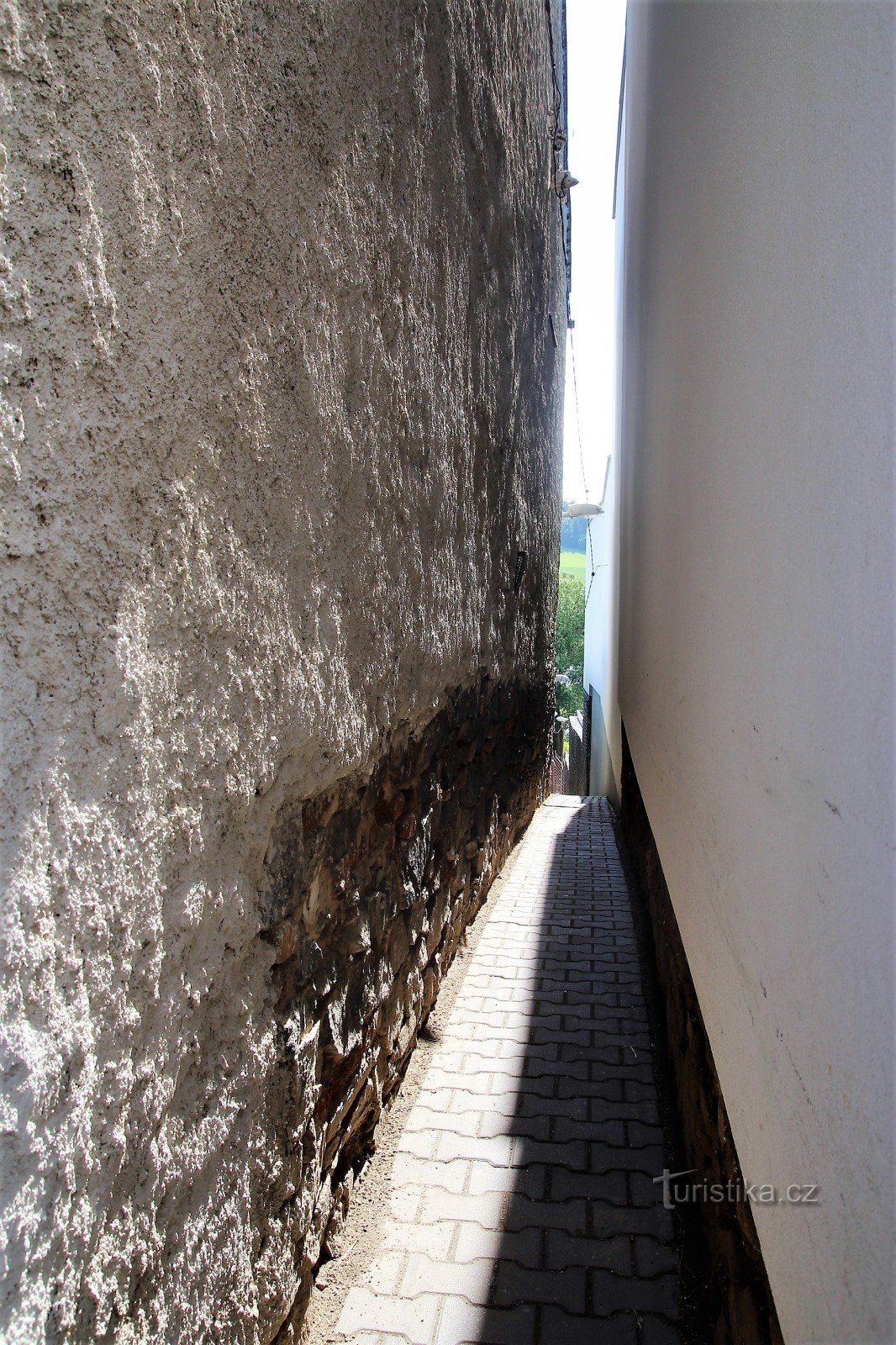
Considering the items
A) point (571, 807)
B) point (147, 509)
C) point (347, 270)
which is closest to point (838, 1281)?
point (147, 509)

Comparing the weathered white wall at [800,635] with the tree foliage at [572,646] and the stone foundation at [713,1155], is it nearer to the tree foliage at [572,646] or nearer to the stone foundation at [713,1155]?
the stone foundation at [713,1155]

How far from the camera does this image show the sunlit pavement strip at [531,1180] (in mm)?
1806

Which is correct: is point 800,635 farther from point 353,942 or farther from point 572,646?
point 572,646

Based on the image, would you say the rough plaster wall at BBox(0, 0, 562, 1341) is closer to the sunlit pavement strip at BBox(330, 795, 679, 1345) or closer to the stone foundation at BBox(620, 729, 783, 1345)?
the sunlit pavement strip at BBox(330, 795, 679, 1345)

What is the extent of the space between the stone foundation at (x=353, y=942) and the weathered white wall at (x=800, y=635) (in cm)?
77

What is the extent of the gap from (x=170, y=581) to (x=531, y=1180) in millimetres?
1975

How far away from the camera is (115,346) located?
94cm

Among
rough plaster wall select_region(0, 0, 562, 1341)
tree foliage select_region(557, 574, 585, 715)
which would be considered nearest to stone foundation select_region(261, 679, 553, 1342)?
rough plaster wall select_region(0, 0, 562, 1341)

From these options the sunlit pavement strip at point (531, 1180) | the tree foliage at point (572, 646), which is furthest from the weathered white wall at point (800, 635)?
the tree foliage at point (572, 646)

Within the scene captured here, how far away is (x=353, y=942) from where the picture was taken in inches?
75.3

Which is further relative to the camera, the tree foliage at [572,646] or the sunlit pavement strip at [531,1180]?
the tree foliage at [572,646]

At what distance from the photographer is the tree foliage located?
26.1m

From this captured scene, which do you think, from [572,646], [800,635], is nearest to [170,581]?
[800,635]

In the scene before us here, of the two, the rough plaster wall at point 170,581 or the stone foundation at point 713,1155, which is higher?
the rough plaster wall at point 170,581
